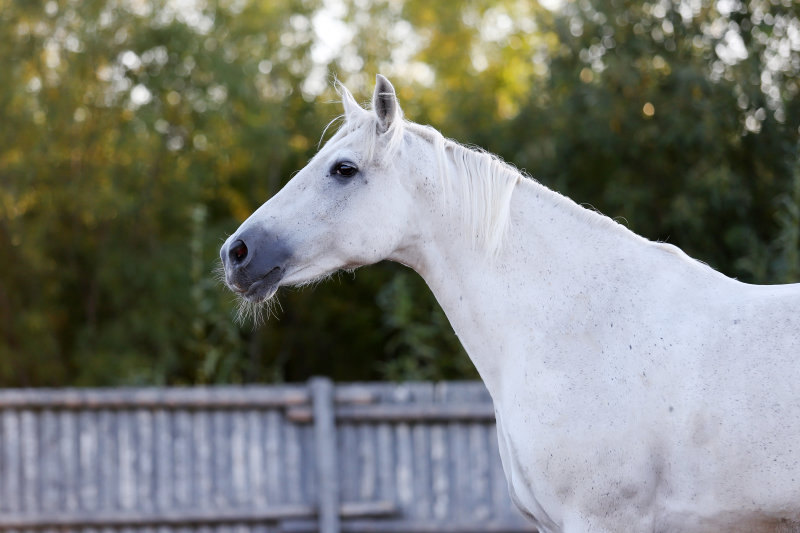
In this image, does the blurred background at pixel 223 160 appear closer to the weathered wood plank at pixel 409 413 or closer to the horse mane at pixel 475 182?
the weathered wood plank at pixel 409 413

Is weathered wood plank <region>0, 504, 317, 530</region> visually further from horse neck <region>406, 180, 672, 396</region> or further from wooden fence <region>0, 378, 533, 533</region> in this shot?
horse neck <region>406, 180, 672, 396</region>

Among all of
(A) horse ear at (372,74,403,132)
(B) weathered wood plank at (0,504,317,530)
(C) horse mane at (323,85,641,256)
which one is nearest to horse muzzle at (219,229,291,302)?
(C) horse mane at (323,85,641,256)

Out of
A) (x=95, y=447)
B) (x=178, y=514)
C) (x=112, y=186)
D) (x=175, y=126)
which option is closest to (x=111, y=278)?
(x=112, y=186)

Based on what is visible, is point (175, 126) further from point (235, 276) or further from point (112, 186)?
point (235, 276)

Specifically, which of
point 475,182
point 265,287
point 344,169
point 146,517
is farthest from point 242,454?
point 475,182

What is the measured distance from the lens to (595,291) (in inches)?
110

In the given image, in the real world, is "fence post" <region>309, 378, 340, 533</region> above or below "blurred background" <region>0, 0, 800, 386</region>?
below

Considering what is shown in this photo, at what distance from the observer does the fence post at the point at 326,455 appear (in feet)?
20.8

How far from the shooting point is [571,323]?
2.74 metres

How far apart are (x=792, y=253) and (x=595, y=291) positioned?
149 inches

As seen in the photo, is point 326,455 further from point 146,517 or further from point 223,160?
point 223,160

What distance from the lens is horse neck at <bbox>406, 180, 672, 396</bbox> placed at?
2803 mm

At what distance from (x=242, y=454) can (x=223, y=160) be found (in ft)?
15.0

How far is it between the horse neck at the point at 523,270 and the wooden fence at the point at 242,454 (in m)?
3.68
